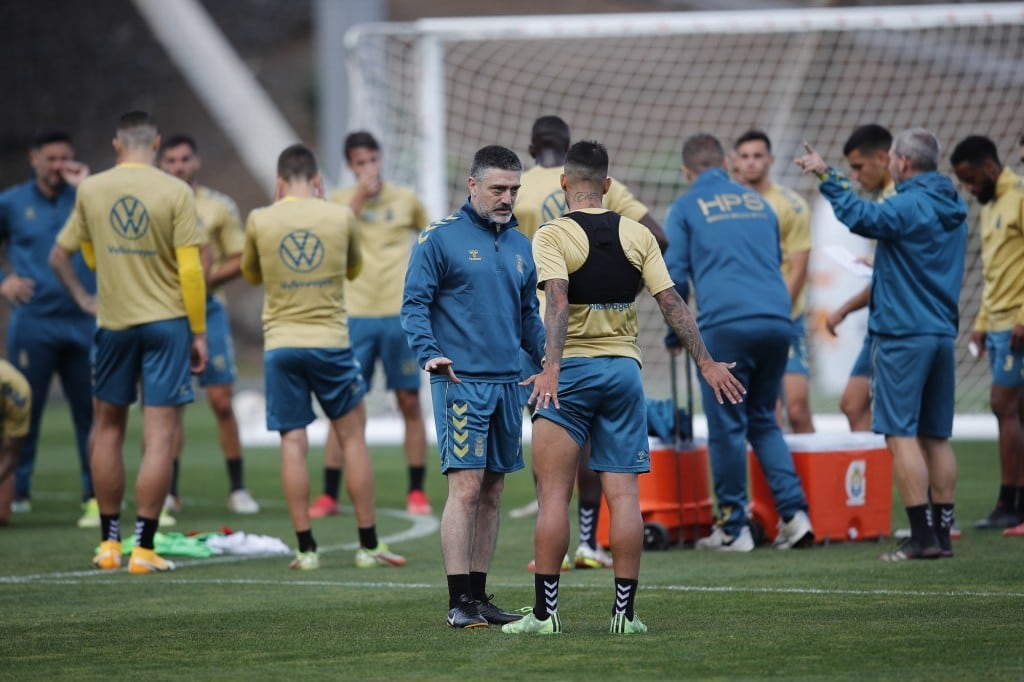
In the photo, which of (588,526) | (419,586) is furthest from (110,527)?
(588,526)

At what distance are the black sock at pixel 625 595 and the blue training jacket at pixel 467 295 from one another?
1012 mm

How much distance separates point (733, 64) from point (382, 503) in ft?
54.7

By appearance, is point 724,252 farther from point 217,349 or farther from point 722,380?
Answer: point 217,349

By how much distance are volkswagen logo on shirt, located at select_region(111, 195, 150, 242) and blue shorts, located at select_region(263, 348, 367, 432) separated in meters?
0.97

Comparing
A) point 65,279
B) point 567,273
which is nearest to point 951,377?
point 567,273

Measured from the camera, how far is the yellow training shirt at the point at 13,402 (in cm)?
1059

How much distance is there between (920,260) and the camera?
839 centimetres

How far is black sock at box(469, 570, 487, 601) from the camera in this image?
260 inches

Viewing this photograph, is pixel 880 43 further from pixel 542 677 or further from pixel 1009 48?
pixel 542 677

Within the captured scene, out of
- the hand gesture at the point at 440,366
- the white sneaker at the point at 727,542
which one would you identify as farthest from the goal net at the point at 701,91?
the hand gesture at the point at 440,366

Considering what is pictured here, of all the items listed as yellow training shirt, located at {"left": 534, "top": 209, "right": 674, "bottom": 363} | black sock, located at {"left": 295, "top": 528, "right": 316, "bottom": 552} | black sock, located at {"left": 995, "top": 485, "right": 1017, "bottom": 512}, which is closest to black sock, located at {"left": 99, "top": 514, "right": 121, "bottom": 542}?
black sock, located at {"left": 295, "top": 528, "right": 316, "bottom": 552}

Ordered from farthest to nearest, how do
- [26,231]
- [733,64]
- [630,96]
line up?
[733,64] < [630,96] < [26,231]

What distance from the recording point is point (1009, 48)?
67.7 ft

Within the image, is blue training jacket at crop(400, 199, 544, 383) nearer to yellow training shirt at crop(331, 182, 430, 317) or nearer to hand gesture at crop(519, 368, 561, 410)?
hand gesture at crop(519, 368, 561, 410)
